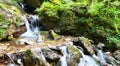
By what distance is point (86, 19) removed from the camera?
13039 mm

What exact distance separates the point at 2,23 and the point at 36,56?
3992 mm

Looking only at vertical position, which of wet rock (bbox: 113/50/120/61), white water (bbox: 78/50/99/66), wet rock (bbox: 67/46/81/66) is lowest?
wet rock (bbox: 113/50/120/61)

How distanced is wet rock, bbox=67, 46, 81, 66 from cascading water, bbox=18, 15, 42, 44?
237cm

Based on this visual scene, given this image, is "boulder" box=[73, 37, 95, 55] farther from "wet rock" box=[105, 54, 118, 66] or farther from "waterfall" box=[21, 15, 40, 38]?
"waterfall" box=[21, 15, 40, 38]

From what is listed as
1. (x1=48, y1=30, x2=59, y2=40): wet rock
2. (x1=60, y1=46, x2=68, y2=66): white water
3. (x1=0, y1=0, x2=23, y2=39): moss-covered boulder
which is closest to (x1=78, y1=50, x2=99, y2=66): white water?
(x1=60, y1=46, x2=68, y2=66): white water

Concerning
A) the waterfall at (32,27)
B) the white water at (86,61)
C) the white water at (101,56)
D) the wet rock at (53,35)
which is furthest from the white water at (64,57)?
the waterfall at (32,27)

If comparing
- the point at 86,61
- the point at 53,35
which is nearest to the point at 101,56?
A: the point at 86,61

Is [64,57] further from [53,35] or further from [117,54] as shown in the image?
[117,54]

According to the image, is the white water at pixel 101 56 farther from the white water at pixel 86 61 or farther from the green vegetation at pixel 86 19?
the green vegetation at pixel 86 19

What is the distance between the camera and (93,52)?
436 inches

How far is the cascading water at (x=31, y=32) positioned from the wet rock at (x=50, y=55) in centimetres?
214

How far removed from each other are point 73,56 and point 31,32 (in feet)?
14.3

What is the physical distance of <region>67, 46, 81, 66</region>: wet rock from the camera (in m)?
9.53

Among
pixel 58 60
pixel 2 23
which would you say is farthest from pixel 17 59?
pixel 2 23
